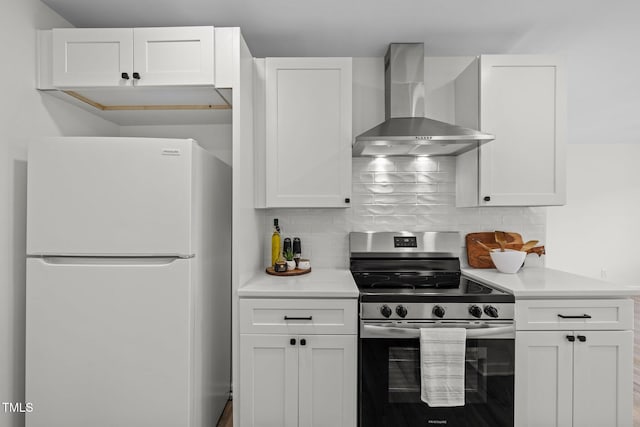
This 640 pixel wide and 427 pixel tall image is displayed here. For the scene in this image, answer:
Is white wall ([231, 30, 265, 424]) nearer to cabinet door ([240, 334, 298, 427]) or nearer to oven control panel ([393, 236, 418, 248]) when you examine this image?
cabinet door ([240, 334, 298, 427])

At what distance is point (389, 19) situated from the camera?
7.25 feet

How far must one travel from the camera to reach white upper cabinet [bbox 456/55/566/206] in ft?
7.66

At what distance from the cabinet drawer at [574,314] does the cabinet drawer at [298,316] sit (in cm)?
91

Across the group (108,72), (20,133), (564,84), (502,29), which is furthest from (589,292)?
(20,133)

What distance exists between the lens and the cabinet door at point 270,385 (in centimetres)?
198

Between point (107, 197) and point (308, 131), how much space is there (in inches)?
48.2

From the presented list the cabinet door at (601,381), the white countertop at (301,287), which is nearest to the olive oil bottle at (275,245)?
the white countertop at (301,287)

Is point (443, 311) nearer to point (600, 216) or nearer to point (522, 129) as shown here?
point (522, 129)

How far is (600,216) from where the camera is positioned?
6.13m

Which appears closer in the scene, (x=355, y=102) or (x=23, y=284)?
(x=23, y=284)

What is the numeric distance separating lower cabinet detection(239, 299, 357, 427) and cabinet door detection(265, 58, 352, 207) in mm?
758

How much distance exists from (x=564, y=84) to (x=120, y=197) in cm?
272

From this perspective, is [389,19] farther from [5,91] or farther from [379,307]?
[5,91]

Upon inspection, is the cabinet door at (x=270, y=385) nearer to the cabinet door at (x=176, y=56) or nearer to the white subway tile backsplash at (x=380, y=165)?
the white subway tile backsplash at (x=380, y=165)
